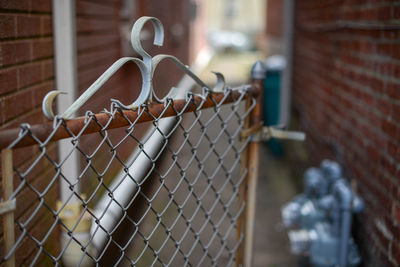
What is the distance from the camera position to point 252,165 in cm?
206

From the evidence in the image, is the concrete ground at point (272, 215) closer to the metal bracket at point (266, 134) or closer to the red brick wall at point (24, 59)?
the metal bracket at point (266, 134)

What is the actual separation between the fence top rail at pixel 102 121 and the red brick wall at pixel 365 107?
116 centimetres

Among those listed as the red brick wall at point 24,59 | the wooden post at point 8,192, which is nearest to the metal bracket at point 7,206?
the wooden post at point 8,192

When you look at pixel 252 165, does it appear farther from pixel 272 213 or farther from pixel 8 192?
pixel 272 213

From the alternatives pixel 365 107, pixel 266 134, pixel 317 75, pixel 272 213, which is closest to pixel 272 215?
pixel 272 213

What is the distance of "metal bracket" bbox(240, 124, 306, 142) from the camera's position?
77.9 inches

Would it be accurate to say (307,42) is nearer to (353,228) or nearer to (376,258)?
(353,228)

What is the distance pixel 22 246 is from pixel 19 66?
827 mm

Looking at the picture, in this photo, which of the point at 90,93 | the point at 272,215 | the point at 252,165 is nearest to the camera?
the point at 90,93

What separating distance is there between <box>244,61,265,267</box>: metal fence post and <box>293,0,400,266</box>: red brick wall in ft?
2.74

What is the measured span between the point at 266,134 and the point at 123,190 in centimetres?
92

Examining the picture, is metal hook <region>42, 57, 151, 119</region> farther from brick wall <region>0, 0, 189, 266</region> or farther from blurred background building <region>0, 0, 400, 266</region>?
blurred background building <region>0, 0, 400, 266</region>

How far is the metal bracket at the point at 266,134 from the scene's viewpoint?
77.9 inches

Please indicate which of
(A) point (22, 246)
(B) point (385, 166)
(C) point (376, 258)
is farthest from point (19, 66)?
(C) point (376, 258)
